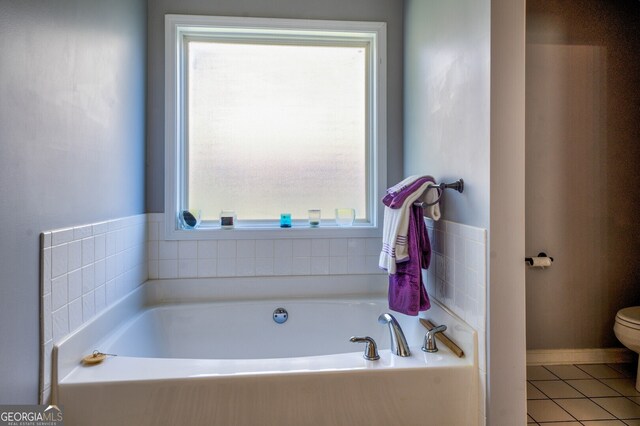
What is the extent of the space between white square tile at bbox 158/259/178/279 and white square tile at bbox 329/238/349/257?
1.00 metres

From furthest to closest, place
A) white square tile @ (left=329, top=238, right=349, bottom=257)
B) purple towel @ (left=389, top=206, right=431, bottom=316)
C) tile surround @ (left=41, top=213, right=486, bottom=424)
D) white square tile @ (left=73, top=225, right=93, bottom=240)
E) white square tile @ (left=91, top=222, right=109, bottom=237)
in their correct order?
white square tile @ (left=329, top=238, right=349, bottom=257) → purple towel @ (left=389, top=206, right=431, bottom=316) → white square tile @ (left=91, top=222, right=109, bottom=237) → white square tile @ (left=73, top=225, right=93, bottom=240) → tile surround @ (left=41, top=213, right=486, bottom=424)

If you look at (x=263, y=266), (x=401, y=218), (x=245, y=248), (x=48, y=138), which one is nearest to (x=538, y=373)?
(x=401, y=218)

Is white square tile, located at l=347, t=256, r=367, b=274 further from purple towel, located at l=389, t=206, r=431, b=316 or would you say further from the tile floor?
the tile floor

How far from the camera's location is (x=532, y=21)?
2.41 m

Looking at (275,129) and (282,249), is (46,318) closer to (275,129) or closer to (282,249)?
(282,249)

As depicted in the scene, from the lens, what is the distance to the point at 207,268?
7.68ft

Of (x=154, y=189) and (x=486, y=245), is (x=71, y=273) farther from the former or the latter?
(x=486, y=245)

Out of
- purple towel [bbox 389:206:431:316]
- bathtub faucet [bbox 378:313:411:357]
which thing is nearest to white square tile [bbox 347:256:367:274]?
purple towel [bbox 389:206:431:316]

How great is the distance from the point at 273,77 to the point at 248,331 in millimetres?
1674

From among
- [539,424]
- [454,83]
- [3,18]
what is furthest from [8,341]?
[539,424]

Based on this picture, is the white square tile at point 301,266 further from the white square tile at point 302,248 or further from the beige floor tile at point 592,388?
the beige floor tile at point 592,388

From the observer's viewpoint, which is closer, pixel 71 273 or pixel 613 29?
pixel 71 273

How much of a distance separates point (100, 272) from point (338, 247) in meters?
1.36

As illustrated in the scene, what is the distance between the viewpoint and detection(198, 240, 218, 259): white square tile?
7.64 feet
